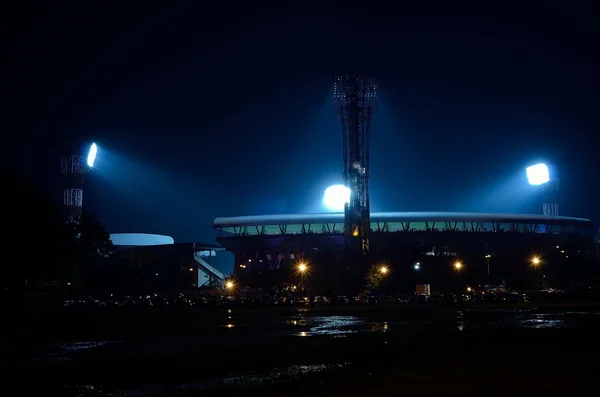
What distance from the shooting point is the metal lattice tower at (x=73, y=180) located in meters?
118

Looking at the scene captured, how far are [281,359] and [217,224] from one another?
119005 mm

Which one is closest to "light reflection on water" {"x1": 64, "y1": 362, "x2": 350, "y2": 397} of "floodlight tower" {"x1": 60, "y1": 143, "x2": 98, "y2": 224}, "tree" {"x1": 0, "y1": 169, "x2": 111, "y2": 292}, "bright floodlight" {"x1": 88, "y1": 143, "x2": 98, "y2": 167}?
"tree" {"x1": 0, "y1": 169, "x2": 111, "y2": 292}

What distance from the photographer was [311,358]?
2389 cm

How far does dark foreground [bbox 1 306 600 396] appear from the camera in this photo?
731 inches

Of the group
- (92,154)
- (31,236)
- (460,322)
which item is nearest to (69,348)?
(460,322)

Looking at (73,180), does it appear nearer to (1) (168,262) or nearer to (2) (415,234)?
(1) (168,262)

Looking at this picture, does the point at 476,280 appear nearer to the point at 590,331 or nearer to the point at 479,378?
the point at 590,331

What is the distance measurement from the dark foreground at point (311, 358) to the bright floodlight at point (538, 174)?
9701 cm

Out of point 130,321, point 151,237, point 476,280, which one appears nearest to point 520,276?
point 476,280

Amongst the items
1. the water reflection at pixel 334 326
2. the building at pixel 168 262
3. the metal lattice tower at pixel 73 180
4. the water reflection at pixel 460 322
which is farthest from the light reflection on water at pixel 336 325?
the metal lattice tower at pixel 73 180

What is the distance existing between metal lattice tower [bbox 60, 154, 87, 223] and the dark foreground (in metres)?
81.8

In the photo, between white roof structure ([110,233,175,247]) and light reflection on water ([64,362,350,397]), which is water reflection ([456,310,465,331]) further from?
white roof structure ([110,233,175,247])

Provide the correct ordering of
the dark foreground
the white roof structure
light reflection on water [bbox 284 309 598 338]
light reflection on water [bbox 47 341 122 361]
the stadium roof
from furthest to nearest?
1. the white roof structure
2. the stadium roof
3. light reflection on water [bbox 284 309 598 338]
4. light reflection on water [bbox 47 341 122 361]
5. the dark foreground

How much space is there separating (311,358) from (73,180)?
336 feet
